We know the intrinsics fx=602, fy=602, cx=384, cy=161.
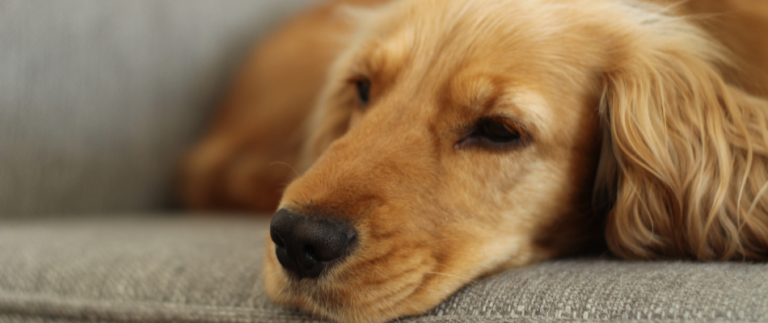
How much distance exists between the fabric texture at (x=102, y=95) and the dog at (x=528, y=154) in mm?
1084

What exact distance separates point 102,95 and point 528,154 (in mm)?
1555

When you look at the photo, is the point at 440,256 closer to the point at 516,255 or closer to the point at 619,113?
the point at 516,255

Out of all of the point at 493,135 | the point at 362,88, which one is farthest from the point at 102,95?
the point at 493,135

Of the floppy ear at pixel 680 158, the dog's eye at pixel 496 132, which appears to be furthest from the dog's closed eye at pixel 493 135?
the floppy ear at pixel 680 158

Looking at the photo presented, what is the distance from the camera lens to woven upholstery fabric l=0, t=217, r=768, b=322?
897mm

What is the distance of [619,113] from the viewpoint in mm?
1274

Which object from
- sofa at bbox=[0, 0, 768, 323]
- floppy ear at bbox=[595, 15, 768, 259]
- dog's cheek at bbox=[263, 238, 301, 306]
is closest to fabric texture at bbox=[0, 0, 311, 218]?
sofa at bbox=[0, 0, 768, 323]

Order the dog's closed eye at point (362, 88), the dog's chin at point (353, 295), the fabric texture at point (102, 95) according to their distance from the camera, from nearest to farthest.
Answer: the dog's chin at point (353, 295), the dog's closed eye at point (362, 88), the fabric texture at point (102, 95)

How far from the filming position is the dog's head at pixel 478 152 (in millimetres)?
1035

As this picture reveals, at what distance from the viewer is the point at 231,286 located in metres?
1.16

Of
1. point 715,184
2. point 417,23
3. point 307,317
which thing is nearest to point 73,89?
point 417,23

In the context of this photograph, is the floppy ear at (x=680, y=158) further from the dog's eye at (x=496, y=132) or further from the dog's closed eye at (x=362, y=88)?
the dog's closed eye at (x=362, y=88)

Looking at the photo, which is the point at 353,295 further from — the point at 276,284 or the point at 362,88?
the point at 362,88

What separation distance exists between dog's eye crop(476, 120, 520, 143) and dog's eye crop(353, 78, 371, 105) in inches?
14.5
